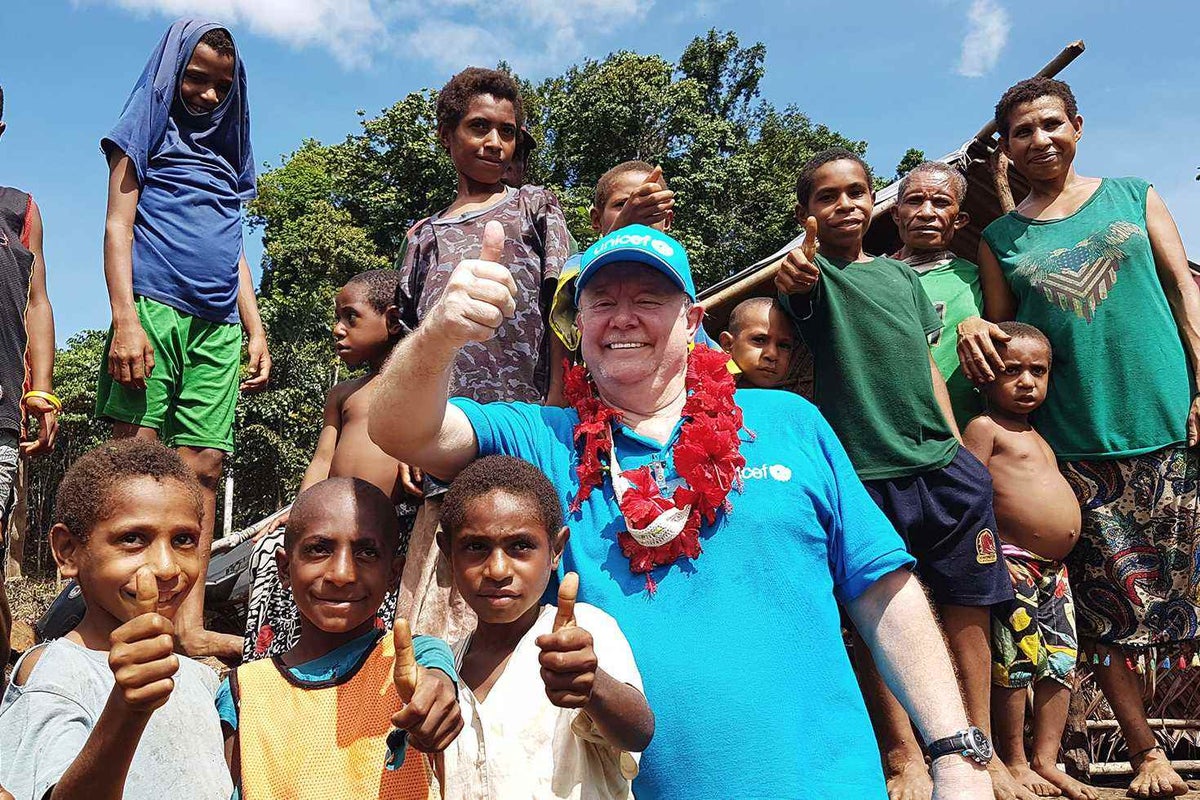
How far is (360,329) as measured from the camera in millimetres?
4598

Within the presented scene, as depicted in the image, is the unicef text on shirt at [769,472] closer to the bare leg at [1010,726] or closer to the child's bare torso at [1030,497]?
the child's bare torso at [1030,497]

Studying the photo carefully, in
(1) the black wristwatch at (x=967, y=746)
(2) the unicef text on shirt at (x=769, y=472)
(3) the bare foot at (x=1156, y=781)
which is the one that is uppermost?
(2) the unicef text on shirt at (x=769, y=472)

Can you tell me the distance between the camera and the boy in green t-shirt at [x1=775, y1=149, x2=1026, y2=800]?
380 centimetres

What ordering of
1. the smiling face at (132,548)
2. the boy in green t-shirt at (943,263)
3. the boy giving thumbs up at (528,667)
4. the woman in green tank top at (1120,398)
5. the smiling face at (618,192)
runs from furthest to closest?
the boy in green t-shirt at (943,263) → the smiling face at (618,192) → the woman in green tank top at (1120,398) → the smiling face at (132,548) → the boy giving thumbs up at (528,667)

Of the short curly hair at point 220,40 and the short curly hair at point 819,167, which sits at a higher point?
the short curly hair at point 220,40

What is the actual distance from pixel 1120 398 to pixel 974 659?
1.41 meters

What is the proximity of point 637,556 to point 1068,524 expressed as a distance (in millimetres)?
2491

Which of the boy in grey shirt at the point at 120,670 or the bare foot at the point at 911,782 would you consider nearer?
the boy in grey shirt at the point at 120,670

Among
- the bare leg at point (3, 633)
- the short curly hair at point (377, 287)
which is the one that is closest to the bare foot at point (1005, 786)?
the short curly hair at point (377, 287)

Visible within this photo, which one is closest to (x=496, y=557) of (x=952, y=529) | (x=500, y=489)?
(x=500, y=489)

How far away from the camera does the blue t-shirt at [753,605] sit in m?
2.48

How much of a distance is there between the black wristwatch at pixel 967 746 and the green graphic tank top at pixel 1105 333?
222 cm

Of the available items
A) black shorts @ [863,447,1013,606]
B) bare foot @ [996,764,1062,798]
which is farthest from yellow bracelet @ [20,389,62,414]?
bare foot @ [996,764,1062,798]

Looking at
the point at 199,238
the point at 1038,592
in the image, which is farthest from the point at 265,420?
the point at 1038,592
